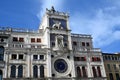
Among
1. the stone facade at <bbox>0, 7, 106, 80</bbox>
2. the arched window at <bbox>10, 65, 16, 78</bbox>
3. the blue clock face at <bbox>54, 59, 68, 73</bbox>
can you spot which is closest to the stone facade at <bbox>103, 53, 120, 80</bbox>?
the stone facade at <bbox>0, 7, 106, 80</bbox>

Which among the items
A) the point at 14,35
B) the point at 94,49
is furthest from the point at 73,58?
the point at 14,35

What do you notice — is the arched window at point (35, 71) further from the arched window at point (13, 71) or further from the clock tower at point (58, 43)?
the arched window at point (13, 71)

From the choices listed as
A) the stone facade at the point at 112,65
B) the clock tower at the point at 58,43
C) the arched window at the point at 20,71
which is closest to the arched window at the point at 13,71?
the arched window at the point at 20,71

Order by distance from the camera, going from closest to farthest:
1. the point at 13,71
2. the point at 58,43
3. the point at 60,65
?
the point at 13,71 < the point at 60,65 < the point at 58,43

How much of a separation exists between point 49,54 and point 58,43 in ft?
17.6

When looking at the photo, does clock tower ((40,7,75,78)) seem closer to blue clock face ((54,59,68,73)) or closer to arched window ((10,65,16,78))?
blue clock face ((54,59,68,73))

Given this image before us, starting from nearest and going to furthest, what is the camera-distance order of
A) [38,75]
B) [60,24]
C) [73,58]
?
[38,75], [73,58], [60,24]

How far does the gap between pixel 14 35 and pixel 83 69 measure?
25360 mm

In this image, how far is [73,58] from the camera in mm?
62500

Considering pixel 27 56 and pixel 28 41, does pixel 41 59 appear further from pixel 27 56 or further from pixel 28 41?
pixel 28 41

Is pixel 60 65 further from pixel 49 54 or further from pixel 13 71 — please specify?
pixel 13 71

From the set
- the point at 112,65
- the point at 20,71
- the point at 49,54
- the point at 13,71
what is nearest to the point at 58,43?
the point at 49,54

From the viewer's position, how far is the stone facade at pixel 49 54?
5663cm

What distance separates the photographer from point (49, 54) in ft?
196
